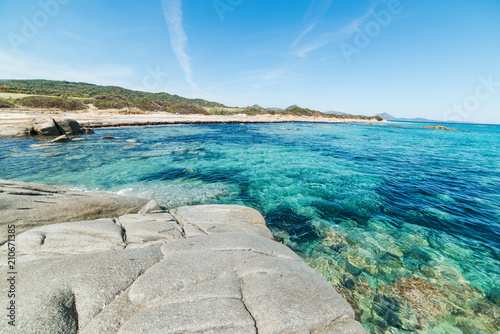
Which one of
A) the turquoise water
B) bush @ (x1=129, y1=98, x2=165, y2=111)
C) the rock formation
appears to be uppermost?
bush @ (x1=129, y1=98, x2=165, y2=111)

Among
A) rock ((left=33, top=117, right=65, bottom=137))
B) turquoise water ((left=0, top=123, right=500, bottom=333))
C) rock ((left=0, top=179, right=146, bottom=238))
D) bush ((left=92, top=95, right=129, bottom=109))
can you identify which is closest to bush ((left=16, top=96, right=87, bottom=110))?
bush ((left=92, top=95, right=129, bottom=109))

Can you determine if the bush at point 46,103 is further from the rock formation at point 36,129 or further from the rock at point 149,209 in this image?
the rock at point 149,209

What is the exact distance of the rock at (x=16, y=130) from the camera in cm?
2367

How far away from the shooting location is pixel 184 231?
619cm

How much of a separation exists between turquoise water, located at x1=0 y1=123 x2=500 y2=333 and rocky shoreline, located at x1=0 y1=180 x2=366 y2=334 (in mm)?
2054

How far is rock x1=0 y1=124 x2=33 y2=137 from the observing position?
77.7 ft

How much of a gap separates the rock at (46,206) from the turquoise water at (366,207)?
93.8 inches

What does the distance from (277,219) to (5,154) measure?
2367 centimetres

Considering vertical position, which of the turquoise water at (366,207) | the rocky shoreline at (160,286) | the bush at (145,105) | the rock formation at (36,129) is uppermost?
the bush at (145,105)

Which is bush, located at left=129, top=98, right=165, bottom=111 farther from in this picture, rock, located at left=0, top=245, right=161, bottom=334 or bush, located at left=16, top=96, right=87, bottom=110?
rock, located at left=0, top=245, right=161, bottom=334

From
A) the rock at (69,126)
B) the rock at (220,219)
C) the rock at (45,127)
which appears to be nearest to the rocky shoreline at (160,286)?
the rock at (220,219)

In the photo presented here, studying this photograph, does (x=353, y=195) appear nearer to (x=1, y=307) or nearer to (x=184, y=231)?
(x=184, y=231)

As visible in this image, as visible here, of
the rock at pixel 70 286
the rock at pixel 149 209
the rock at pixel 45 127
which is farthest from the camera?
the rock at pixel 45 127

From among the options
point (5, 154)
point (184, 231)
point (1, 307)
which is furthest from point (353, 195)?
point (5, 154)
